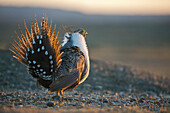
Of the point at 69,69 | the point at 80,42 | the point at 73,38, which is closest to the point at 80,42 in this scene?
the point at 80,42

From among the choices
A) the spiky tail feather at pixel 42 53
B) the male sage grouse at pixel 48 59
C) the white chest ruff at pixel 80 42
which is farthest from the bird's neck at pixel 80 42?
the spiky tail feather at pixel 42 53

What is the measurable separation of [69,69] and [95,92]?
8.60ft

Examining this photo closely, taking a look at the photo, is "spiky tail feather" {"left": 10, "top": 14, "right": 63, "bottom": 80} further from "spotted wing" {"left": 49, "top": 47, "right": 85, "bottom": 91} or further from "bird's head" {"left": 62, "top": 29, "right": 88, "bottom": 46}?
"bird's head" {"left": 62, "top": 29, "right": 88, "bottom": 46}

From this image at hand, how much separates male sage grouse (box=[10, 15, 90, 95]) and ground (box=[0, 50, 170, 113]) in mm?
541

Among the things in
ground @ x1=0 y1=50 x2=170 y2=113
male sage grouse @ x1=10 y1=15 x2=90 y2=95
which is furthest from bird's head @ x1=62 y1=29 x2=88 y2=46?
ground @ x1=0 y1=50 x2=170 y2=113

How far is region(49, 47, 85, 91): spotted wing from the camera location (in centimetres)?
580

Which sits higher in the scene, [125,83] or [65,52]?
[65,52]

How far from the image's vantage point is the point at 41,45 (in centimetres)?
548

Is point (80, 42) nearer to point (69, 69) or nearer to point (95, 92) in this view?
point (69, 69)

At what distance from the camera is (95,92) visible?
27.2ft

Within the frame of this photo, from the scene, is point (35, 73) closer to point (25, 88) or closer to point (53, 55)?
point (53, 55)

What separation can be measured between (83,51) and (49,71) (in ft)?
4.65

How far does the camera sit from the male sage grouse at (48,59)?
5.50 m

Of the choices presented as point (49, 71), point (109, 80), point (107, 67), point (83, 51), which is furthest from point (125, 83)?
point (49, 71)
